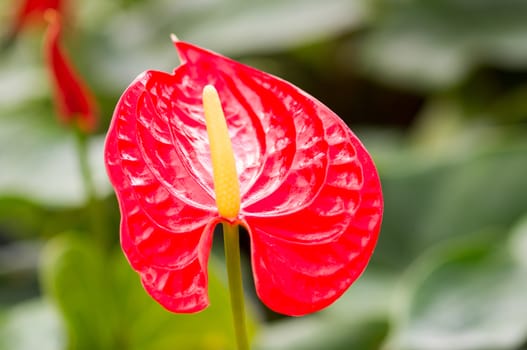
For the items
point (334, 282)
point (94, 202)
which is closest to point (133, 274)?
point (94, 202)

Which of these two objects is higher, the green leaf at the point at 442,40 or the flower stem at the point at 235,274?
the green leaf at the point at 442,40

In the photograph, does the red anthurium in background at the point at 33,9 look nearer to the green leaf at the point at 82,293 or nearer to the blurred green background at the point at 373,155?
the blurred green background at the point at 373,155

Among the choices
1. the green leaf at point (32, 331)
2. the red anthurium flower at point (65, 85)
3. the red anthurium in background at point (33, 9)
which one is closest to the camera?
the red anthurium flower at point (65, 85)

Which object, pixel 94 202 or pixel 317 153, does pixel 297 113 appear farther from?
pixel 94 202

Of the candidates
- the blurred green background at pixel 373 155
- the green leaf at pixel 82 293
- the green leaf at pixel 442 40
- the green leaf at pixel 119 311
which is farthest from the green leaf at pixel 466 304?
the green leaf at pixel 442 40

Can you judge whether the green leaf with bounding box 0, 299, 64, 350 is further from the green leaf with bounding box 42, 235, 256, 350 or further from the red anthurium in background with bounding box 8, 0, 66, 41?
the red anthurium in background with bounding box 8, 0, 66, 41

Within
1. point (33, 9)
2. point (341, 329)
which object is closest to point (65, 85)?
point (341, 329)

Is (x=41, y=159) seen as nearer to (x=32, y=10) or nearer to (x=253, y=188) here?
(x=32, y=10)
